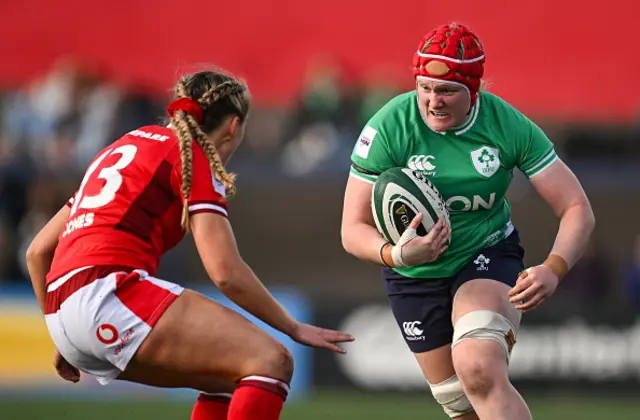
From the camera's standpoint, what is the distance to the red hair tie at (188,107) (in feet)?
18.0

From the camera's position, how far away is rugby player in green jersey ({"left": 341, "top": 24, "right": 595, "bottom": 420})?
557cm

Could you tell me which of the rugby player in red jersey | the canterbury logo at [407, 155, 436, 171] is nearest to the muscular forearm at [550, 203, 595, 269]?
the canterbury logo at [407, 155, 436, 171]

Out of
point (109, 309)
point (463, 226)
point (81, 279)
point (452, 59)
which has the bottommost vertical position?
point (109, 309)

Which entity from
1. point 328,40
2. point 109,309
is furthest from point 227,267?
point 328,40

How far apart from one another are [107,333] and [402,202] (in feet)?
4.62

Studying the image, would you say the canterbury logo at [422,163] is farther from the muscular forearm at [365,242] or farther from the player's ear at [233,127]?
the player's ear at [233,127]

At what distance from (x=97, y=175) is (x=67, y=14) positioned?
11.6 meters

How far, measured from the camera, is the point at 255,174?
13344 millimetres

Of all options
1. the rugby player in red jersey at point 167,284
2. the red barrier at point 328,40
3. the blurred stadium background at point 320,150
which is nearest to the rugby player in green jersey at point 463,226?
the rugby player in red jersey at point 167,284

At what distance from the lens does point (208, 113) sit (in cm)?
554

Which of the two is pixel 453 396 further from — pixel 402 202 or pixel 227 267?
pixel 227 267

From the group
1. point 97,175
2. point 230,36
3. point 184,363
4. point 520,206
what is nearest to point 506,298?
point 184,363

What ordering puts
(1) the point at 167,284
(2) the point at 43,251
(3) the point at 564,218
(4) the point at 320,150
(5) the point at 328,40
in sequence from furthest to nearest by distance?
(5) the point at 328,40 < (4) the point at 320,150 < (3) the point at 564,218 < (2) the point at 43,251 < (1) the point at 167,284

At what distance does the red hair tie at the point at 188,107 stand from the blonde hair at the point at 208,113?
17mm
